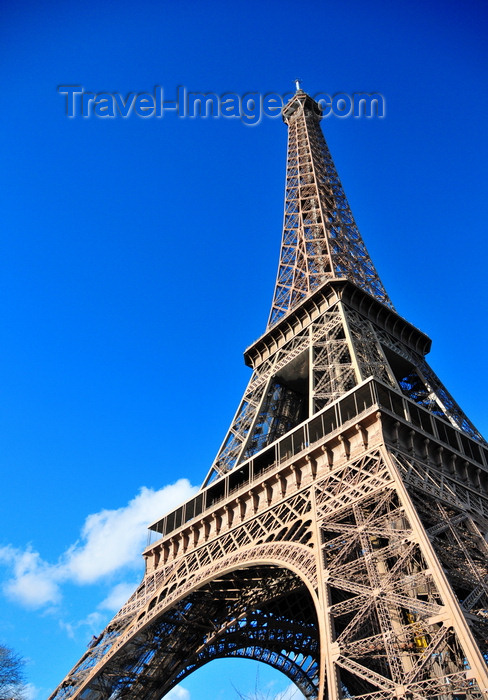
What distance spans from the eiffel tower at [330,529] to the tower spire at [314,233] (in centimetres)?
19

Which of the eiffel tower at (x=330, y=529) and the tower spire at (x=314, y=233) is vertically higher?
the tower spire at (x=314, y=233)

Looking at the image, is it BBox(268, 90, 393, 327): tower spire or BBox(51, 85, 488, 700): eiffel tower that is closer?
BBox(51, 85, 488, 700): eiffel tower

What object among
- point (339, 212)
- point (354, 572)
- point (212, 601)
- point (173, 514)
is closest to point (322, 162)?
point (339, 212)

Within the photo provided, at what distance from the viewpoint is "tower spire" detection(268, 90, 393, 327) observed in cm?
3784

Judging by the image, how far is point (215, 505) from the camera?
26234 mm

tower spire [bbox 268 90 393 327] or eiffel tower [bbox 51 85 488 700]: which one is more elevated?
tower spire [bbox 268 90 393 327]

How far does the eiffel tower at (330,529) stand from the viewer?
14805mm

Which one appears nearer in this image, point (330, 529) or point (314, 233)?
point (330, 529)

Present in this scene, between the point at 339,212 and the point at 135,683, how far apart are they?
3301 centimetres

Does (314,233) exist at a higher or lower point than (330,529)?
higher

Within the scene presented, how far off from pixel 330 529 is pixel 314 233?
27.1 m

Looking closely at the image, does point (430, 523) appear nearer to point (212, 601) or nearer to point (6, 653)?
point (212, 601)

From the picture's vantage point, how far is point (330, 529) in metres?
18.7

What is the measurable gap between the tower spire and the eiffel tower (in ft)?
0.64
